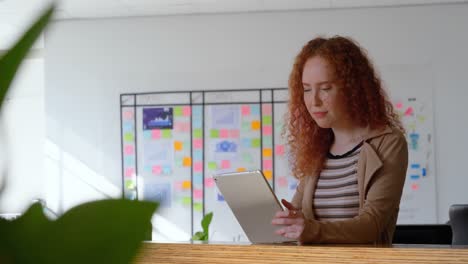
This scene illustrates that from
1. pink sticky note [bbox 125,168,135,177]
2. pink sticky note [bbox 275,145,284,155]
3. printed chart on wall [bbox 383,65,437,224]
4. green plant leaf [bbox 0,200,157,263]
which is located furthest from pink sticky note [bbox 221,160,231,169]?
green plant leaf [bbox 0,200,157,263]

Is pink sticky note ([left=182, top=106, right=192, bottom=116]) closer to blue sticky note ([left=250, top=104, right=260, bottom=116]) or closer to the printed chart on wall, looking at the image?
blue sticky note ([left=250, top=104, right=260, bottom=116])

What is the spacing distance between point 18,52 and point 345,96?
2.04m

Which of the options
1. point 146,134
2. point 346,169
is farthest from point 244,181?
point 146,134

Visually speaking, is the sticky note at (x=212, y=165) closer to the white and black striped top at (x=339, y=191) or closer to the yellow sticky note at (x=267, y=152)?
the yellow sticky note at (x=267, y=152)

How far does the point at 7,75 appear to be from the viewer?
0.53ft

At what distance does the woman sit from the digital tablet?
0.06 m

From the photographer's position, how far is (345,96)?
7.11 ft

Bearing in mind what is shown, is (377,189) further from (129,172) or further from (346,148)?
(129,172)

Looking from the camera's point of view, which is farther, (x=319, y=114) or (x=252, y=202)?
(x=319, y=114)

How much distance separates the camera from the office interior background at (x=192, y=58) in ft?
22.3

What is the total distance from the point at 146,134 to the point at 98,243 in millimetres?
7093

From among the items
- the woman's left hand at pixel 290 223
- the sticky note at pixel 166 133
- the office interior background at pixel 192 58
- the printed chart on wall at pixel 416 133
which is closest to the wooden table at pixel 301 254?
the woman's left hand at pixel 290 223

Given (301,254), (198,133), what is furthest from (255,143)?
(301,254)

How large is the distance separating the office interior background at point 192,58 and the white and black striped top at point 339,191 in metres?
4.75
